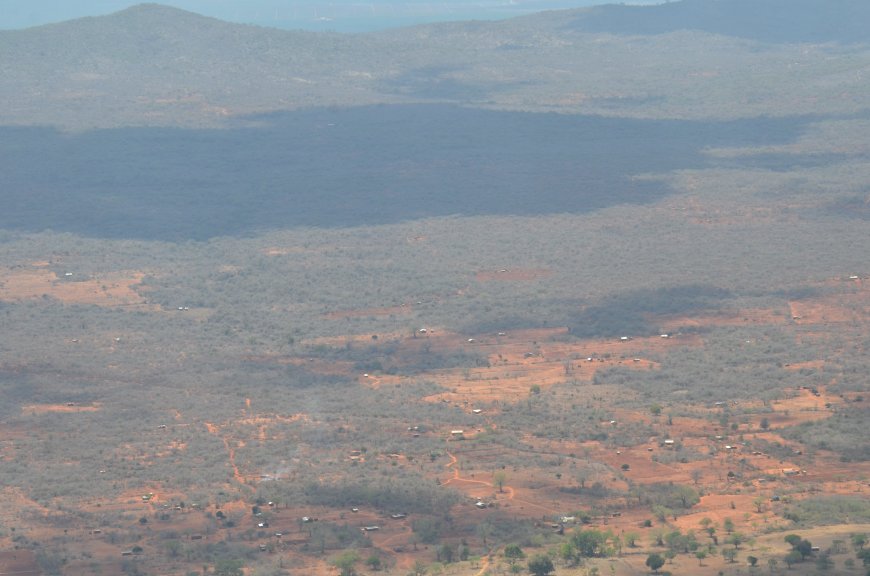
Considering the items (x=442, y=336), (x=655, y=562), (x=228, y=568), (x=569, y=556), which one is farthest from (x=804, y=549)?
(x=442, y=336)

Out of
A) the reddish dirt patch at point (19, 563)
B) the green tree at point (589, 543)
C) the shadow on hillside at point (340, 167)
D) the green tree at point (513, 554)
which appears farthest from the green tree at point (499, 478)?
the shadow on hillside at point (340, 167)

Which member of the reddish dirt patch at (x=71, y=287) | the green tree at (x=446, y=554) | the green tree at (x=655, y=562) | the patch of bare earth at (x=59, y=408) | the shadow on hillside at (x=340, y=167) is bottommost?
the green tree at (x=446, y=554)

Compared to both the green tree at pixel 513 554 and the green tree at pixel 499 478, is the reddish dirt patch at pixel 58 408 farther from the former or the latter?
the green tree at pixel 513 554

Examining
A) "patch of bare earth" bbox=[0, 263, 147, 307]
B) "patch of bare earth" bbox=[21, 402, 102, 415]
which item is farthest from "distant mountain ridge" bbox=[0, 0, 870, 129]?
"patch of bare earth" bbox=[21, 402, 102, 415]

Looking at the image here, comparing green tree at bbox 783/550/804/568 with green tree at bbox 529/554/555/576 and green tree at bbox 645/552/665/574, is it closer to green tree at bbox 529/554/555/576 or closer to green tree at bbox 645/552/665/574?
green tree at bbox 645/552/665/574

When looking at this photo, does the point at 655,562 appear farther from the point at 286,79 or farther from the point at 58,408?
the point at 286,79
